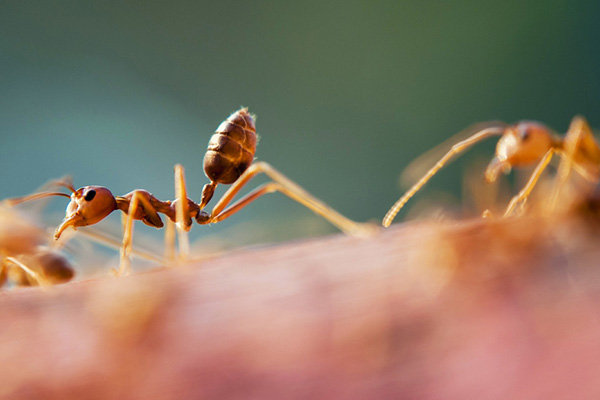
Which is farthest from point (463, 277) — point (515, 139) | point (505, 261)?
point (515, 139)

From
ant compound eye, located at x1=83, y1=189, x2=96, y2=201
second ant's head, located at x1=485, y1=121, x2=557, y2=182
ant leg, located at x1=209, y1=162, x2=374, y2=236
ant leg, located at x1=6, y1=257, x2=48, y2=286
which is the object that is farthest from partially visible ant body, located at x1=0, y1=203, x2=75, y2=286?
second ant's head, located at x1=485, y1=121, x2=557, y2=182

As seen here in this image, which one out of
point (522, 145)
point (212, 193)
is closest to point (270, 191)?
point (212, 193)

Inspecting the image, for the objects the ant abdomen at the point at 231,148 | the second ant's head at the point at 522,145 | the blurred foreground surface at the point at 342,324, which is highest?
the ant abdomen at the point at 231,148

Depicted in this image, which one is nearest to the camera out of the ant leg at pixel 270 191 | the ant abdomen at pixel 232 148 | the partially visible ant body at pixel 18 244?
the partially visible ant body at pixel 18 244

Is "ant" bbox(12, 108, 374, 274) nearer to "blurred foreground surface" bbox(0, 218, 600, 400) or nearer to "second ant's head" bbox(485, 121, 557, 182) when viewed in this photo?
"second ant's head" bbox(485, 121, 557, 182)

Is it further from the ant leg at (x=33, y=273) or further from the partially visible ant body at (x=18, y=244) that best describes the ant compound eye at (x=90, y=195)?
the ant leg at (x=33, y=273)

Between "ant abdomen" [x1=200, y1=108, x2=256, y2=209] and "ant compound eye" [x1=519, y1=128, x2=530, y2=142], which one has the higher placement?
"ant abdomen" [x1=200, y1=108, x2=256, y2=209]

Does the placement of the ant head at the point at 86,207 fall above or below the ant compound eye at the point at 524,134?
above

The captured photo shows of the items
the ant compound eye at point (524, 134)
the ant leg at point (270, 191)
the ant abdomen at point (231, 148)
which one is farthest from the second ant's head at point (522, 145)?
the ant abdomen at point (231, 148)

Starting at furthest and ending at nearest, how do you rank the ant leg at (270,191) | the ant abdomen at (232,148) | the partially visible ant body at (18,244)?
the ant abdomen at (232,148), the ant leg at (270,191), the partially visible ant body at (18,244)
